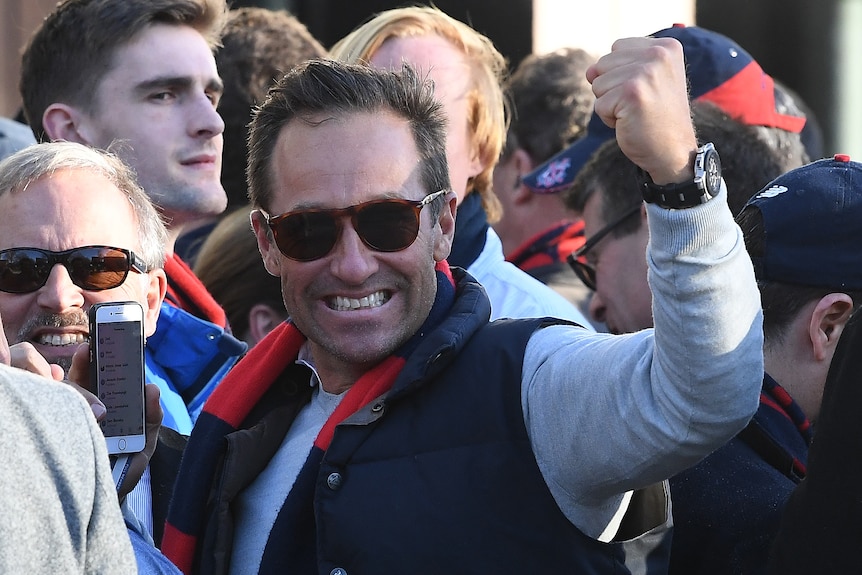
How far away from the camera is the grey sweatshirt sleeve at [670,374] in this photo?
1.97m

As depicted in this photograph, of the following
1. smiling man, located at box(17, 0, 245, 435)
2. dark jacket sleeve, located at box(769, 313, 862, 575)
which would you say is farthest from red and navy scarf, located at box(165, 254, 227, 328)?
dark jacket sleeve, located at box(769, 313, 862, 575)

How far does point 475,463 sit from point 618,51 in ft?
2.59

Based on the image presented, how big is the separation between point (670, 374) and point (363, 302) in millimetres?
849

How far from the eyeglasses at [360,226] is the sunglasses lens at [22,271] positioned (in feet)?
1.94

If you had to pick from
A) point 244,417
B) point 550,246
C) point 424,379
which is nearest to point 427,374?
point 424,379

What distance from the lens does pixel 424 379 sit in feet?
8.08

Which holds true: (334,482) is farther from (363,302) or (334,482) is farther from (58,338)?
(58,338)

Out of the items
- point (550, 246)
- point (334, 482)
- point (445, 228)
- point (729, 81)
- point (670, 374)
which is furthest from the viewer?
point (550, 246)

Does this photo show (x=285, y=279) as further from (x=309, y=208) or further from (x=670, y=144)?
(x=670, y=144)

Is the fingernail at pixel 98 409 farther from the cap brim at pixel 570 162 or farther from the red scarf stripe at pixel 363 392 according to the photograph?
the cap brim at pixel 570 162

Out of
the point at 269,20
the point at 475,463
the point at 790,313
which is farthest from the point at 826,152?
the point at 475,463

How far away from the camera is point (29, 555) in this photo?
5.46 ft

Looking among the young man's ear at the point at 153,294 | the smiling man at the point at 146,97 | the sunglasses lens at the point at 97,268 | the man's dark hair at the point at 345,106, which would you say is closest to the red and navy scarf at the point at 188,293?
the smiling man at the point at 146,97

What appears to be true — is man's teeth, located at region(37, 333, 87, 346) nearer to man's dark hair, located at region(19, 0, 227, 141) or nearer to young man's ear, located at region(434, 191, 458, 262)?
young man's ear, located at region(434, 191, 458, 262)
